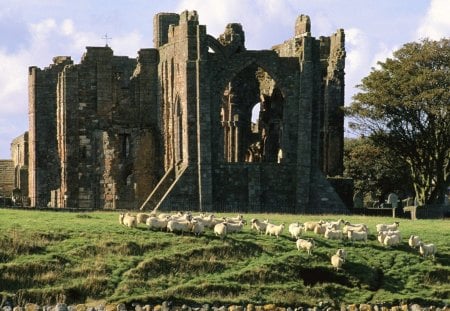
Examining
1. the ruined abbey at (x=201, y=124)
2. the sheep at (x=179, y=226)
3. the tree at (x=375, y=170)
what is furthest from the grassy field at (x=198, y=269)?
the tree at (x=375, y=170)

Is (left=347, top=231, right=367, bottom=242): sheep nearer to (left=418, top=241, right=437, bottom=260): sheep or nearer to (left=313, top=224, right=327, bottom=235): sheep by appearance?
(left=313, top=224, right=327, bottom=235): sheep

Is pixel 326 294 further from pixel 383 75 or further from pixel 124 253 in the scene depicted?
pixel 383 75

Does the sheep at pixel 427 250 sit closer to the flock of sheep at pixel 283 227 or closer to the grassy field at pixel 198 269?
the flock of sheep at pixel 283 227

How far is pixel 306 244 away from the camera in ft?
171

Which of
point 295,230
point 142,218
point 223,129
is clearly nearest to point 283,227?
point 295,230

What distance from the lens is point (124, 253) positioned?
50.6 metres

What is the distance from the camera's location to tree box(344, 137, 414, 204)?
8819 cm

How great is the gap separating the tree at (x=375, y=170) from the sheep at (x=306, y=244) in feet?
112

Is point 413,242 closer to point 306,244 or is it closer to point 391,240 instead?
point 391,240

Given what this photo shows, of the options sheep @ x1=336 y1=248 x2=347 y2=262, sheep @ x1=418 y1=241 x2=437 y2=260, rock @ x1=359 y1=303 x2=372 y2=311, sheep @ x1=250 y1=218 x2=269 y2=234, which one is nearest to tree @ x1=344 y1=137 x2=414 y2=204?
sheep @ x1=250 y1=218 x2=269 y2=234

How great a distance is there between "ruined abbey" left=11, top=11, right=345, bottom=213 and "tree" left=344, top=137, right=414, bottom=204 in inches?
141

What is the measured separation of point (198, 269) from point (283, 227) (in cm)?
635

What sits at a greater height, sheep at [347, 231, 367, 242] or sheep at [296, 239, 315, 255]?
sheep at [347, 231, 367, 242]

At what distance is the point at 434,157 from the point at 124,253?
35.4 metres
